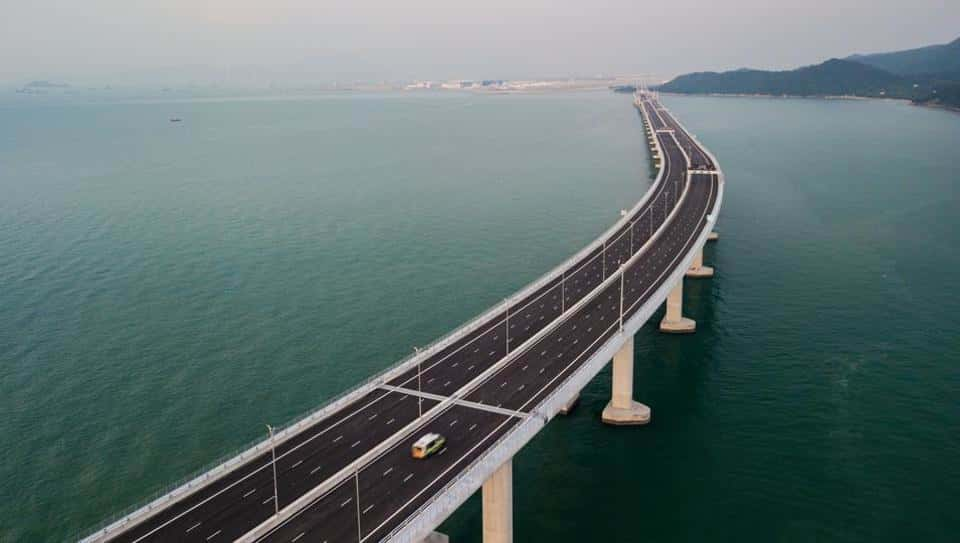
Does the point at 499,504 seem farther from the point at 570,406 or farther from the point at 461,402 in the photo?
the point at 570,406

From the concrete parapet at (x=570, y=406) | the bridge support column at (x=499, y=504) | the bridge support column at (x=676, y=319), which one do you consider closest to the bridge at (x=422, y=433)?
the bridge support column at (x=499, y=504)

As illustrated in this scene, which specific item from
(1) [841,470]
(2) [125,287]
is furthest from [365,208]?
(1) [841,470]

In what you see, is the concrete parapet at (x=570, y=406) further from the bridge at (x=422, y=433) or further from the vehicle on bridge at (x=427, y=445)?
the vehicle on bridge at (x=427, y=445)

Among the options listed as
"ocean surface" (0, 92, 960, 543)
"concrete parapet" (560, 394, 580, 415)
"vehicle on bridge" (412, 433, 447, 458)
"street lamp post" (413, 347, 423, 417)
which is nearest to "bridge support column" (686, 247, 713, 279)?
Answer: "ocean surface" (0, 92, 960, 543)

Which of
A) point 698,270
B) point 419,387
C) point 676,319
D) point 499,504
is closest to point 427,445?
point 499,504

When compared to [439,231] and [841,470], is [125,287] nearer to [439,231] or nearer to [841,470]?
[439,231]

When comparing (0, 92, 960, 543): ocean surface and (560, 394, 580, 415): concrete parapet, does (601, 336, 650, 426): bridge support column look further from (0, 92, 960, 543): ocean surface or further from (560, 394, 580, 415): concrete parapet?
(560, 394, 580, 415): concrete parapet
